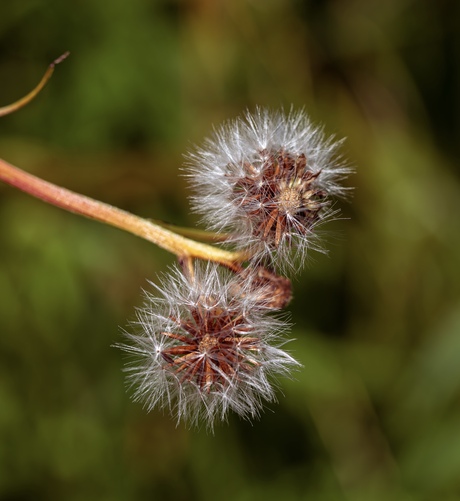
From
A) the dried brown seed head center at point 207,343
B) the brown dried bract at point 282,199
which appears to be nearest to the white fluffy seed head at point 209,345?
the dried brown seed head center at point 207,343

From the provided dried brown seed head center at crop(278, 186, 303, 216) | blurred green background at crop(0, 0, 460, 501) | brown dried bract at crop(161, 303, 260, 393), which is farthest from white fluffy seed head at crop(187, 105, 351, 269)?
blurred green background at crop(0, 0, 460, 501)

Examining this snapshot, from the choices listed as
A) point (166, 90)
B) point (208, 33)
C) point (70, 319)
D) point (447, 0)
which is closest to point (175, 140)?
point (166, 90)

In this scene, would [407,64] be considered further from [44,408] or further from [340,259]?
[44,408]

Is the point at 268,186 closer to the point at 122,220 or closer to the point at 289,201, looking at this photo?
the point at 289,201

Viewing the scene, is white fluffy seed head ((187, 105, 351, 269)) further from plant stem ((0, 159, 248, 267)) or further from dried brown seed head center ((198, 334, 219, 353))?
dried brown seed head center ((198, 334, 219, 353))

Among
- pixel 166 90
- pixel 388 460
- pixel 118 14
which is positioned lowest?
pixel 388 460

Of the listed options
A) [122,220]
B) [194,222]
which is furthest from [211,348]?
[194,222]
